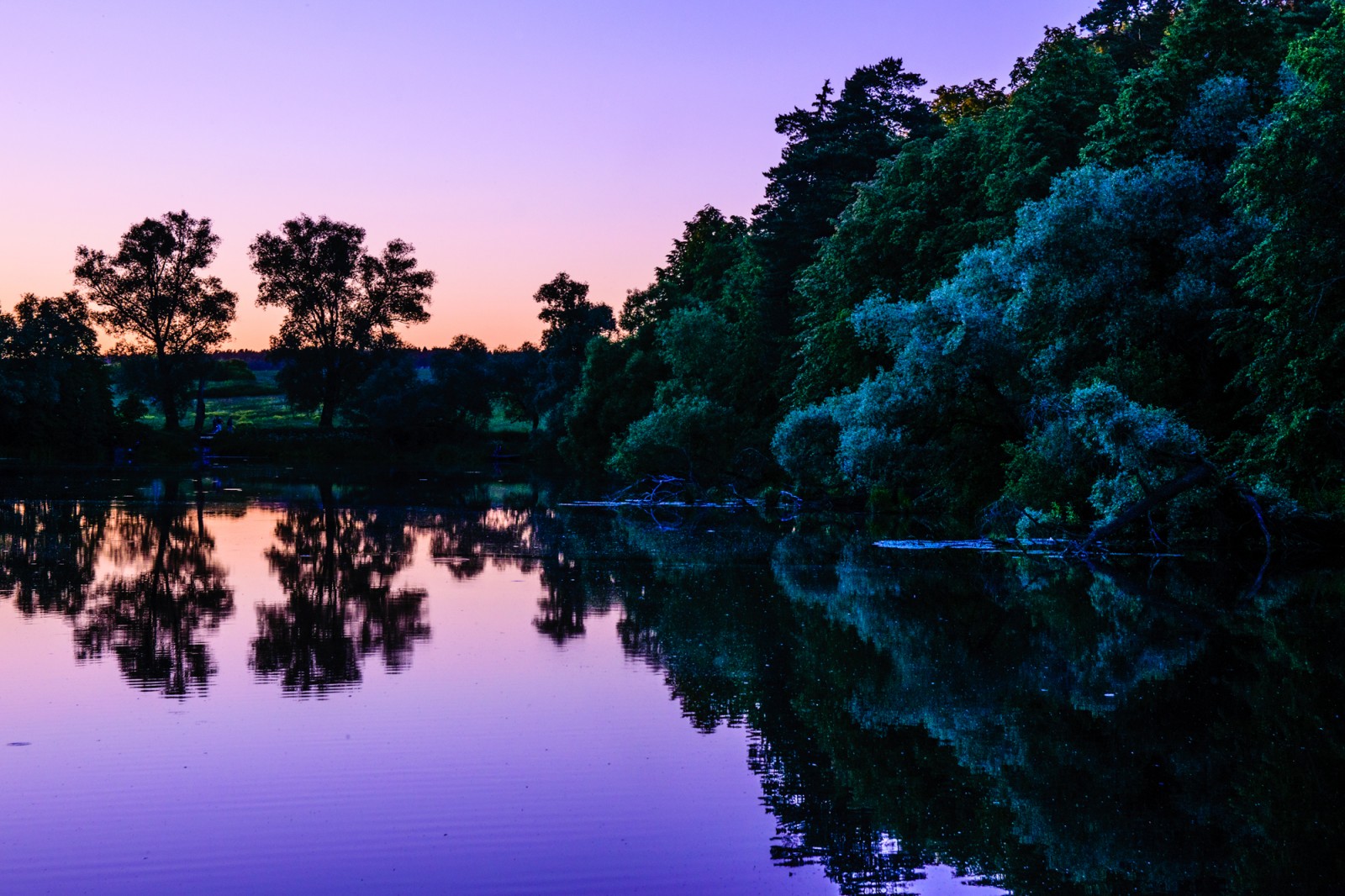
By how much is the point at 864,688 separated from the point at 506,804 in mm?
5460

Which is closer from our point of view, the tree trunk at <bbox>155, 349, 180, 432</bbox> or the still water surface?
the still water surface

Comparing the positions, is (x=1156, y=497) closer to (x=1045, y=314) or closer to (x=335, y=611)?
(x=1045, y=314)

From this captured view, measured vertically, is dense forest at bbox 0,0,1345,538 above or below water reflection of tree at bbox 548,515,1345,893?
above

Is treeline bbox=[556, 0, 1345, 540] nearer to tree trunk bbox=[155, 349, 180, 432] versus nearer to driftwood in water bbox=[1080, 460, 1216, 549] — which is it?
driftwood in water bbox=[1080, 460, 1216, 549]

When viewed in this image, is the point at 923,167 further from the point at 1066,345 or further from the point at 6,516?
the point at 6,516

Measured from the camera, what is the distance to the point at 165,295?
94938 millimetres

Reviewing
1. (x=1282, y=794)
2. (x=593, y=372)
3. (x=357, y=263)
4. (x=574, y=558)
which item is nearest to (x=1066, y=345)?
(x=574, y=558)

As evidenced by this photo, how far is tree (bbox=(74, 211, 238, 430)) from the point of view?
3691 inches

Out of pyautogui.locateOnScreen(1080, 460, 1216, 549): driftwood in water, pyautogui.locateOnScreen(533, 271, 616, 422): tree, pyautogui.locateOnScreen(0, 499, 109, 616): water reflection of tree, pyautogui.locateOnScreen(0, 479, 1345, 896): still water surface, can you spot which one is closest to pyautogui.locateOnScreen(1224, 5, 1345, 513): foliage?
pyautogui.locateOnScreen(1080, 460, 1216, 549): driftwood in water

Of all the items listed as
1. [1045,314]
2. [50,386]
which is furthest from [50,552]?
[50,386]

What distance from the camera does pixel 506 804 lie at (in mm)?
9523

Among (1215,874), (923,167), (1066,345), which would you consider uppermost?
(923,167)

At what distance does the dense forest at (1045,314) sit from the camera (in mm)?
28328

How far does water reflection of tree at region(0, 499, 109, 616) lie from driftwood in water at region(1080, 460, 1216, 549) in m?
20.7
